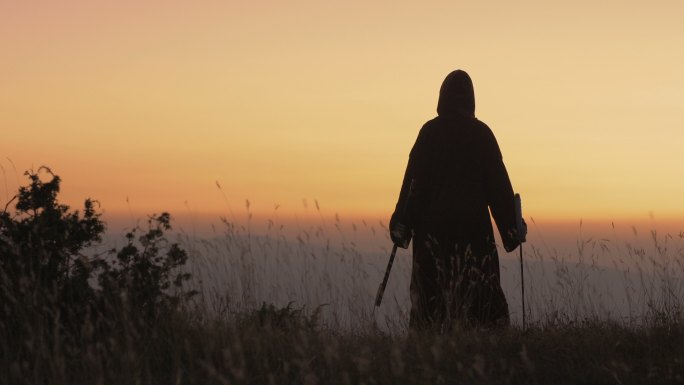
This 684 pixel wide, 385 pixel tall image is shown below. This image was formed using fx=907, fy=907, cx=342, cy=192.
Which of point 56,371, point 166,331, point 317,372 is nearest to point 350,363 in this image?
point 317,372

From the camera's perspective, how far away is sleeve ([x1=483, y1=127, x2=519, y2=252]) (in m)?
8.73

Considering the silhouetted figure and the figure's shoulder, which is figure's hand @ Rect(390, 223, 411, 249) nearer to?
the silhouetted figure

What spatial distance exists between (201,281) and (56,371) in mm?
1707

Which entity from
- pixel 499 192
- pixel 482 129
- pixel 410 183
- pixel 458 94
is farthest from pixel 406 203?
pixel 458 94

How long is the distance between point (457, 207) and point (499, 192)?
0.44 m

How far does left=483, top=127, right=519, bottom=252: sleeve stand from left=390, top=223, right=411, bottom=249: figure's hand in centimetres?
88

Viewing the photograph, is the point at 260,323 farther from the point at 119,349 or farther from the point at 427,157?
the point at 427,157

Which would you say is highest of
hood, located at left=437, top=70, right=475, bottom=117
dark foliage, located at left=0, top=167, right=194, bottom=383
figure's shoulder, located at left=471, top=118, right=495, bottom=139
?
hood, located at left=437, top=70, right=475, bottom=117

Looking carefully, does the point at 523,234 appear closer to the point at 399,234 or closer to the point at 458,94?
the point at 399,234

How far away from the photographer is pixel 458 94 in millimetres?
8805

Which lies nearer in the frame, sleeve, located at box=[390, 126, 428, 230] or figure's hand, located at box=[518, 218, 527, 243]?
figure's hand, located at box=[518, 218, 527, 243]

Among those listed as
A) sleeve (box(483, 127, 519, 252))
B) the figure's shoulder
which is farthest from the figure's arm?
sleeve (box(483, 127, 519, 252))

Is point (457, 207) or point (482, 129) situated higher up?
point (482, 129)

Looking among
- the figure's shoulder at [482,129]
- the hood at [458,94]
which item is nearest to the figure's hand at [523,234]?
the figure's shoulder at [482,129]
